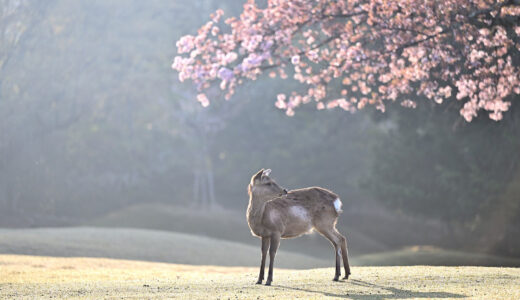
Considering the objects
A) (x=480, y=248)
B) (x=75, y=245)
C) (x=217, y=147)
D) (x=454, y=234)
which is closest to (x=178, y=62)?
(x=75, y=245)

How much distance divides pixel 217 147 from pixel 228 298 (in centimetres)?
4467

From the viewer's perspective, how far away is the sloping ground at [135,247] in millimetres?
22859

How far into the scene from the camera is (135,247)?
1021 inches

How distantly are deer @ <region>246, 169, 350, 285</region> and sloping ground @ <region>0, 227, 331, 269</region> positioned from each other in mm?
12152

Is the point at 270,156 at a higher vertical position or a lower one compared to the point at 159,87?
lower

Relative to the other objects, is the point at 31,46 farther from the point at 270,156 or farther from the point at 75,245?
the point at 75,245

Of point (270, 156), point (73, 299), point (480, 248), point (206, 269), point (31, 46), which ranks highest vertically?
point (31, 46)

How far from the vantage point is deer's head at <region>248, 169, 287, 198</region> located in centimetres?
1133

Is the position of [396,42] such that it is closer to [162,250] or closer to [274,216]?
[274,216]

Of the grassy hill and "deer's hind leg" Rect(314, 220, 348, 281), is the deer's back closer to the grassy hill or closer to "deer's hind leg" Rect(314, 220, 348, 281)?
"deer's hind leg" Rect(314, 220, 348, 281)

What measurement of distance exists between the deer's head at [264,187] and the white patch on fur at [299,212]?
0.68m

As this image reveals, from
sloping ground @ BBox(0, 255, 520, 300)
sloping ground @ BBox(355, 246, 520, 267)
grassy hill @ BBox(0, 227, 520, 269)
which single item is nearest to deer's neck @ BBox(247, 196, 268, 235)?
sloping ground @ BBox(0, 255, 520, 300)

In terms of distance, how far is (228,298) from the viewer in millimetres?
10008

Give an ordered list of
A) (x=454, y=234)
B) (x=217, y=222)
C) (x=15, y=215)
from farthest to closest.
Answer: (x=217, y=222), (x=15, y=215), (x=454, y=234)
